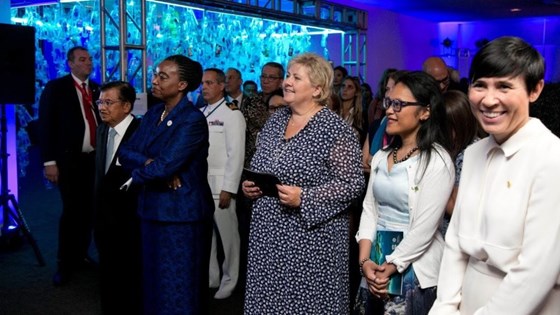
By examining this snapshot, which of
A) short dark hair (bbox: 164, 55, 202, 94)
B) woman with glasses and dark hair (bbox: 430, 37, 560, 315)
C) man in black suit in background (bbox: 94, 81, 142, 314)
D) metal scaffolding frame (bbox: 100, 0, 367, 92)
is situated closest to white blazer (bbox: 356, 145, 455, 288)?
woman with glasses and dark hair (bbox: 430, 37, 560, 315)

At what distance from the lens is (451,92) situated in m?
2.68

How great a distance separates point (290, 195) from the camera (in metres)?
2.55

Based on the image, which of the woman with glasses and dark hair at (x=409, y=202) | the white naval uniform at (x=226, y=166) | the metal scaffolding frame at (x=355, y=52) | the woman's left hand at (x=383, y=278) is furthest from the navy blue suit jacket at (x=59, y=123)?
the metal scaffolding frame at (x=355, y=52)

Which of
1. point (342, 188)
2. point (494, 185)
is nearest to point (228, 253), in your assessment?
point (342, 188)

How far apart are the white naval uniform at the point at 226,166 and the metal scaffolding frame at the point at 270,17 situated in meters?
1.65

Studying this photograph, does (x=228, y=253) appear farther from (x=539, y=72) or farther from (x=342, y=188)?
(x=539, y=72)

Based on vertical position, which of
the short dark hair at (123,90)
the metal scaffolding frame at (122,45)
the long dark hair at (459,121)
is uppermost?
the metal scaffolding frame at (122,45)

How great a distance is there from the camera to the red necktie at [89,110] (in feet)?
16.5

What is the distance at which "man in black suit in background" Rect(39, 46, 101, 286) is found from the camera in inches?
191

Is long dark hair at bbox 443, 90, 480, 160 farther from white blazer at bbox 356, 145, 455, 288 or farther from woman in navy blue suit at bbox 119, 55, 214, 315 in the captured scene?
woman in navy blue suit at bbox 119, 55, 214, 315

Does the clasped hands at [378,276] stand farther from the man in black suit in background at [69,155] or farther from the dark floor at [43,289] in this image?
the man in black suit in background at [69,155]

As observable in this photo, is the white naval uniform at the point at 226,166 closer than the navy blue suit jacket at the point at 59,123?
Yes

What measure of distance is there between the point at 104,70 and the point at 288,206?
11.9 ft

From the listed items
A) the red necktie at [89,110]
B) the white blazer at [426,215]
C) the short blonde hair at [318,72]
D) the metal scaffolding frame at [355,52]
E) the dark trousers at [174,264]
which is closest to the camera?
the white blazer at [426,215]
